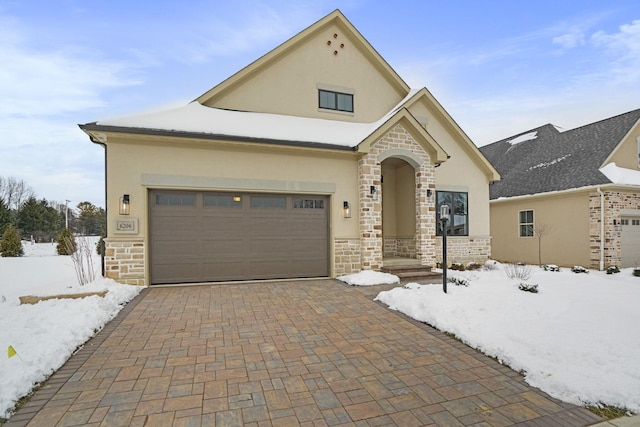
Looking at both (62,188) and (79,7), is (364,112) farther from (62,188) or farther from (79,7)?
(62,188)

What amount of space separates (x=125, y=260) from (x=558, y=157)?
752 inches

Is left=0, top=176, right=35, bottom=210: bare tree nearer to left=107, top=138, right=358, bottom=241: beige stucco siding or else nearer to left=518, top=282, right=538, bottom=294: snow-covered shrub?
left=107, top=138, right=358, bottom=241: beige stucco siding

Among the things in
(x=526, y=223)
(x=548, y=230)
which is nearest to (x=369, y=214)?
(x=548, y=230)

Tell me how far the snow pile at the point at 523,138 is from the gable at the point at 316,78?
397 inches

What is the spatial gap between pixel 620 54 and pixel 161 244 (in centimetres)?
1707

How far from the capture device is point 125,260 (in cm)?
791

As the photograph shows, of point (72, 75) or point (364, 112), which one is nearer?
point (72, 75)

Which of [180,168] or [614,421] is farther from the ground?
[180,168]

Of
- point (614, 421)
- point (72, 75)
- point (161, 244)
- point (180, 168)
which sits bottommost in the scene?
point (614, 421)

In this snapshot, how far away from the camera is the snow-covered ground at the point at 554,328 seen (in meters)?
3.20

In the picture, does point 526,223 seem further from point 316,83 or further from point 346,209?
point 316,83

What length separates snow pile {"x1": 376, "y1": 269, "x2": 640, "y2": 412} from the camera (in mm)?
3205

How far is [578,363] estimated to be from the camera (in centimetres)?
360

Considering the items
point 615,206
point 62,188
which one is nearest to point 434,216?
point 615,206
